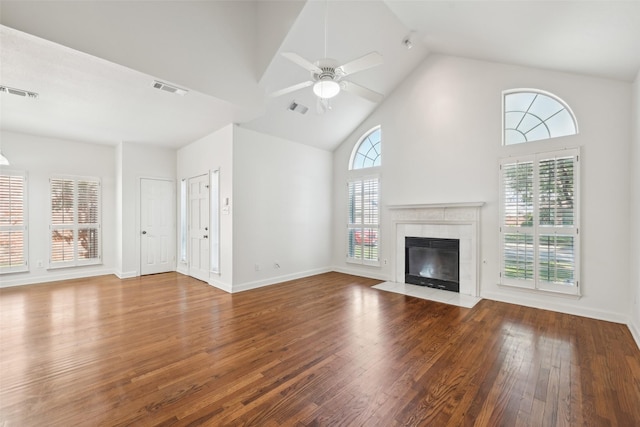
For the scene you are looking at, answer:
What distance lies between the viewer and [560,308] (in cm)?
385

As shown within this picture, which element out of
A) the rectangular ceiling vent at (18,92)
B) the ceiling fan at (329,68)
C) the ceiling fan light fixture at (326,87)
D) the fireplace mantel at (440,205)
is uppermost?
the rectangular ceiling vent at (18,92)

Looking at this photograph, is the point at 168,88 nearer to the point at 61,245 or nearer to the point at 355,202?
the point at 355,202

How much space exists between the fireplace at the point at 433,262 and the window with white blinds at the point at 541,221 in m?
0.74

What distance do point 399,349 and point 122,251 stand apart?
5.95 m

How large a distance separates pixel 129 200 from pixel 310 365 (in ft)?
18.7

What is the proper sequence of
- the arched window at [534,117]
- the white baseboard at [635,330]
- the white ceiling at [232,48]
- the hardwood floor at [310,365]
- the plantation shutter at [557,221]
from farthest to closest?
the arched window at [534,117] → the plantation shutter at [557,221] → the white baseboard at [635,330] → the white ceiling at [232,48] → the hardwood floor at [310,365]

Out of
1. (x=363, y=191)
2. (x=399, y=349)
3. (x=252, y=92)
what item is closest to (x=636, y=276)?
(x=399, y=349)

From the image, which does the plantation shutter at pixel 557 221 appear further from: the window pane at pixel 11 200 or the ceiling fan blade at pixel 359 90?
the window pane at pixel 11 200

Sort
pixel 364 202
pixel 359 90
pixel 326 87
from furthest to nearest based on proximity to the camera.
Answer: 1. pixel 364 202
2. pixel 359 90
3. pixel 326 87

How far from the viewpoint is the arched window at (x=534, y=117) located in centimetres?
392

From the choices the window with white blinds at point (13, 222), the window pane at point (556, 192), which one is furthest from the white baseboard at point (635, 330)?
the window with white blinds at point (13, 222)

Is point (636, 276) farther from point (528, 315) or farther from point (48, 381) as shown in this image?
point (48, 381)

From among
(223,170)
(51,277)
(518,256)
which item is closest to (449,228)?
(518,256)

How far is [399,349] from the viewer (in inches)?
109
